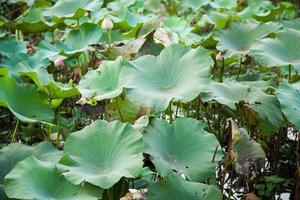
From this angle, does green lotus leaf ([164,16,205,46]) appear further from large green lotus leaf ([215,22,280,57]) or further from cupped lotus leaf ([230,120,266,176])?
cupped lotus leaf ([230,120,266,176])

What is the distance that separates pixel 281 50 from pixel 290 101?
1.25 feet

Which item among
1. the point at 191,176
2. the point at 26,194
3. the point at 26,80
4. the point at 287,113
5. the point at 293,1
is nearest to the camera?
the point at 26,194

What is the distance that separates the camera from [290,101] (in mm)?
1815

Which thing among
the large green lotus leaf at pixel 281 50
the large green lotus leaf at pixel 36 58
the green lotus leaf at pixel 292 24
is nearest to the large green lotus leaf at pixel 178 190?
the large green lotus leaf at pixel 281 50

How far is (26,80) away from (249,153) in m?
1.14

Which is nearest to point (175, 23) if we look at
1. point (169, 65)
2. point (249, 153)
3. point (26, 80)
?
point (26, 80)

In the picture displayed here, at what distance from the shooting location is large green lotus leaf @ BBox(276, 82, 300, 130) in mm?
1750

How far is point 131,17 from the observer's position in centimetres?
299

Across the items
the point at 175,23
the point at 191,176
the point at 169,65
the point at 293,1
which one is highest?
the point at 169,65

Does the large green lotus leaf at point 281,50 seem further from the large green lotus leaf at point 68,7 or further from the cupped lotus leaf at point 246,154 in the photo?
the large green lotus leaf at point 68,7

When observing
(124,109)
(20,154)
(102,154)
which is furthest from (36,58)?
(102,154)

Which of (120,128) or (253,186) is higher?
(120,128)

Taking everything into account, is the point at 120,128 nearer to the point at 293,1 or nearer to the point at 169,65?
the point at 169,65

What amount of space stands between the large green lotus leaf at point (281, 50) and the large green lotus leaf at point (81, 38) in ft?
2.37
